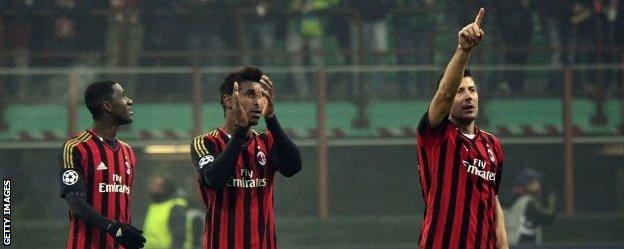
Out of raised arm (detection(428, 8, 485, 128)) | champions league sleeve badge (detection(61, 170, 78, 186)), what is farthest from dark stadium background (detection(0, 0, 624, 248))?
raised arm (detection(428, 8, 485, 128))

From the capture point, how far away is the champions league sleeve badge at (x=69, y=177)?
757 cm

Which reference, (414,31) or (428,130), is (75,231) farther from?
(414,31)

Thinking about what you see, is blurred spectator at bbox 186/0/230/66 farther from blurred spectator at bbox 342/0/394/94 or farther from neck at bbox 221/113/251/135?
neck at bbox 221/113/251/135

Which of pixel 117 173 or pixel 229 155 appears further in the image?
pixel 117 173

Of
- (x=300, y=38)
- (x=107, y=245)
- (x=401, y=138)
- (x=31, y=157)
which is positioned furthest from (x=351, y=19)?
(x=107, y=245)

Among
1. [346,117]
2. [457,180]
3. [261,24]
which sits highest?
[261,24]

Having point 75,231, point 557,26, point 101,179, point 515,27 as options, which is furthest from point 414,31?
point 75,231

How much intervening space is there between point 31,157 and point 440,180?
10706mm

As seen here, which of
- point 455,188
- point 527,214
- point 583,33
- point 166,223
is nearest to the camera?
point 455,188

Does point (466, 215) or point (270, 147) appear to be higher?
point (270, 147)

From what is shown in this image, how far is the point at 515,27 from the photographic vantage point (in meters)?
17.8

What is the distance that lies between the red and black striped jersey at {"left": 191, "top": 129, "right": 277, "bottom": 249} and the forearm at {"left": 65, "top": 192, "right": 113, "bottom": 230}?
611 mm

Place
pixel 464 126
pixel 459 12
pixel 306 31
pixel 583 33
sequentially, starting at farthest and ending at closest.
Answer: pixel 583 33, pixel 306 31, pixel 459 12, pixel 464 126

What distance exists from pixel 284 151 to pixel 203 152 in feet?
1.45
